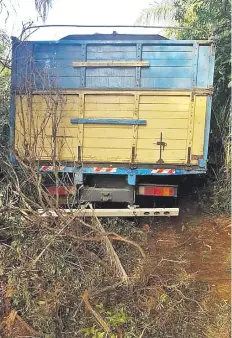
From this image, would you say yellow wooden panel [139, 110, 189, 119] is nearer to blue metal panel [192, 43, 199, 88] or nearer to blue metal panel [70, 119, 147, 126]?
blue metal panel [70, 119, 147, 126]

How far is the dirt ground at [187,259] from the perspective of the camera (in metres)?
3.24

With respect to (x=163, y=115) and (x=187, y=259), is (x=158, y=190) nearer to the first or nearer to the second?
(x=163, y=115)

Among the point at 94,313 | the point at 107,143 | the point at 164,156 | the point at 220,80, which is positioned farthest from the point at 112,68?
the point at 94,313

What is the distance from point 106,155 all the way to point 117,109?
2.00 ft

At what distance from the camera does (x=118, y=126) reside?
5309 millimetres

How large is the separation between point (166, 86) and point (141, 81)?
324mm

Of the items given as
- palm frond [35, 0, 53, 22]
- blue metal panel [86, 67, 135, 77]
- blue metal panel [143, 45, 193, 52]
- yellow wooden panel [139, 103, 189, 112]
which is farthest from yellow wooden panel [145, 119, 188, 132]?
palm frond [35, 0, 53, 22]

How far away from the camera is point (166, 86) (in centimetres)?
522

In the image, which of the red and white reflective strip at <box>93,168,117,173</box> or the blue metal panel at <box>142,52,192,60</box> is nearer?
the blue metal panel at <box>142,52,192,60</box>

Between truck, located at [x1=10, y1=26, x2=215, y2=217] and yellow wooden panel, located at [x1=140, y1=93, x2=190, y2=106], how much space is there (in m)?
0.01

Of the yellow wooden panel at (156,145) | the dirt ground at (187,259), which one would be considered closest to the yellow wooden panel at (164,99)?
the yellow wooden panel at (156,145)

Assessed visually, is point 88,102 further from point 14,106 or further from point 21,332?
point 21,332

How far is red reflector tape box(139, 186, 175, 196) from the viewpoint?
17.8ft

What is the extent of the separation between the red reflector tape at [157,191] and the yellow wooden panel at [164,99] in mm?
1120
